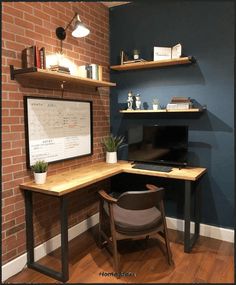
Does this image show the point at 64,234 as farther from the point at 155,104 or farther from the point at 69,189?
the point at 155,104

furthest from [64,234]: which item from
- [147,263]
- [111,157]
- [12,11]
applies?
[12,11]

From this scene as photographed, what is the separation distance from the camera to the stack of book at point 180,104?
9.13 ft

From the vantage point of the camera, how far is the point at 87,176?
2510 mm

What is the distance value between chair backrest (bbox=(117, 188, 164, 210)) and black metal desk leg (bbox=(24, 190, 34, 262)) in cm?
81

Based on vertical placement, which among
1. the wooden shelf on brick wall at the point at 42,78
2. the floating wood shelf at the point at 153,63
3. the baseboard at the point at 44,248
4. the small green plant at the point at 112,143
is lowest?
the baseboard at the point at 44,248

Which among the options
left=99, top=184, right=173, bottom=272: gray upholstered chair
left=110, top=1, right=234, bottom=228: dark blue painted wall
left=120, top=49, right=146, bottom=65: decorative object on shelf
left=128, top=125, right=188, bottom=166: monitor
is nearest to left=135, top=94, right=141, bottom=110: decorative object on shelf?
left=110, top=1, right=234, bottom=228: dark blue painted wall

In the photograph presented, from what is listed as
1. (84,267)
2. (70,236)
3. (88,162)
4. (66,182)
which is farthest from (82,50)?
(84,267)

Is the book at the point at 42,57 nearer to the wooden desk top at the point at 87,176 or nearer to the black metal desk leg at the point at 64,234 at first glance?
the wooden desk top at the point at 87,176

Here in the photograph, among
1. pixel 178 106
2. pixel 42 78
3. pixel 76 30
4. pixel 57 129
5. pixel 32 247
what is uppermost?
pixel 76 30

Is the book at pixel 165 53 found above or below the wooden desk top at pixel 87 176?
above

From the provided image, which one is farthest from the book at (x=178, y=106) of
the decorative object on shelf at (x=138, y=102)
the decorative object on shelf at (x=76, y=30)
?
the decorative object on shelf at (x=76, y=30)

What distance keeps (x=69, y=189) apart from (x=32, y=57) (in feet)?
3.79

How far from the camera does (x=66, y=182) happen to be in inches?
90.4

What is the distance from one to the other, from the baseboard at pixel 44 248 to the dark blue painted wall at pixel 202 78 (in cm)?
100
